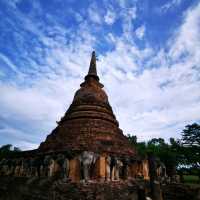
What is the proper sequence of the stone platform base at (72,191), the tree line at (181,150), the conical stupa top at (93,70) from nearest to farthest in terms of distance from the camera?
the stone platform base at (72,191), the conical stupa top at (93,70), the tree line at (181,150)

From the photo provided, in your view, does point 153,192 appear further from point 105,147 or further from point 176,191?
point 105,147

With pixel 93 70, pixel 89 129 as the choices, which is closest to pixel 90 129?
pixel 89 129

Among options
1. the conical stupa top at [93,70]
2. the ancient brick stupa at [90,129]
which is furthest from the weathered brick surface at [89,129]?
the conical stupa top at [93,70]

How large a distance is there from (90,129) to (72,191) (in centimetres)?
465

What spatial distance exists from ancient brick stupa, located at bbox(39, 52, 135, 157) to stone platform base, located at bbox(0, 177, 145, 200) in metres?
1.94

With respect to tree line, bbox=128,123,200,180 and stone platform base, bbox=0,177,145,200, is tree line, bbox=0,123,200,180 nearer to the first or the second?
tree line, bbox=128,123,200,180

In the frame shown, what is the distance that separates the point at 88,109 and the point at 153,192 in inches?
283

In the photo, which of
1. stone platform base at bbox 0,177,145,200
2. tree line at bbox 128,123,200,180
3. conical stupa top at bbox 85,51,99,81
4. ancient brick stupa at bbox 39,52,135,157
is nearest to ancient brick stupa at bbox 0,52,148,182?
ancient brick stupa at bbox 39,52,135,157

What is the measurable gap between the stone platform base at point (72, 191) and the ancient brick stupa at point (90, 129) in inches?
76.4

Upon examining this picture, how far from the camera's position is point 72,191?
7.29 meters

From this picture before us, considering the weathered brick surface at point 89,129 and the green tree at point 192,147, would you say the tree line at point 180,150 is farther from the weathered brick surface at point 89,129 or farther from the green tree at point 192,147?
the weathered brick surface at point 89,129

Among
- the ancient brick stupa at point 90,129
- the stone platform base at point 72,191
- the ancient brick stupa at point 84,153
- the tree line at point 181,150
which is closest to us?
the stone platform base at point 72,191

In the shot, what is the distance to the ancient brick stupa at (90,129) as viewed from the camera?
1048cm

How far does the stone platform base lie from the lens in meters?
7.11
